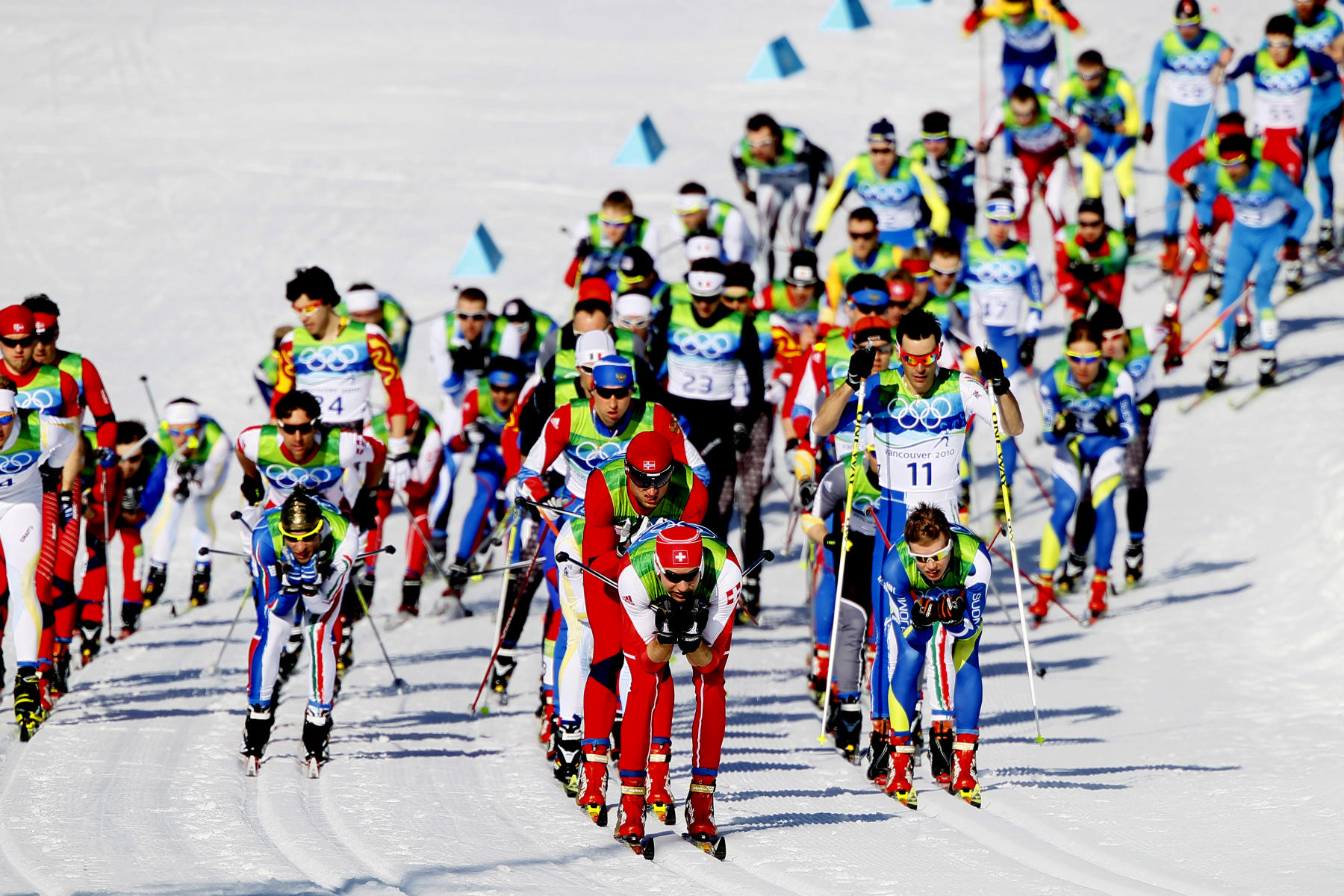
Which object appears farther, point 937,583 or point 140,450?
point 140,450

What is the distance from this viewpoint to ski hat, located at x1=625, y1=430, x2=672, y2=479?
7.89 meters

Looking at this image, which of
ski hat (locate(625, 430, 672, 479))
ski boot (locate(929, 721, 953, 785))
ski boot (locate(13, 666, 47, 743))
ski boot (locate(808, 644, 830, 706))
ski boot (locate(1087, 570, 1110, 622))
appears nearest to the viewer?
ski hat (locate(625, 430, 672, 479))

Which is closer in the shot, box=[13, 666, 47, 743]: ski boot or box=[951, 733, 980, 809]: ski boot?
box=[951, 733, 980, 809]: ski boot

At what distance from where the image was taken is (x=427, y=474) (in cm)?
1322

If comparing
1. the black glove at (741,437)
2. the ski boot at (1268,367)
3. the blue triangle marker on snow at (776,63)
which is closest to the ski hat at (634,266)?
the black glove at (741,437)

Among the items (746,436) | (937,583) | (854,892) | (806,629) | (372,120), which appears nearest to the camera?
(854,892)

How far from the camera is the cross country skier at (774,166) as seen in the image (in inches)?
645

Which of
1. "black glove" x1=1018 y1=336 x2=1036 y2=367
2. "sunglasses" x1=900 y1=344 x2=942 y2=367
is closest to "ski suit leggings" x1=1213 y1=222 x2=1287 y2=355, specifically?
"black glove" x1=1018 y1=336 x2=1036 y2=367

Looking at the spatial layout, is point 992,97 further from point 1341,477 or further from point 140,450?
point 140,450

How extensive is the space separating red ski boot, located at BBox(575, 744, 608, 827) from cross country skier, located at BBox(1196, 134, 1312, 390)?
29.3 ft

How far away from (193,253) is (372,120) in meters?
5.14

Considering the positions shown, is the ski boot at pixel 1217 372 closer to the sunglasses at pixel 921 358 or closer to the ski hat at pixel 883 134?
the ski hat at pixel 883 134

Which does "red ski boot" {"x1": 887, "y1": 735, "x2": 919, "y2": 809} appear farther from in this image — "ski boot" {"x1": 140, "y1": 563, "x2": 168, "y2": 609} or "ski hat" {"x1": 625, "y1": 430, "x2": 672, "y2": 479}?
"ski boot" {"x1": 140, "y1": 563, "x2": 168, "y2": 609}

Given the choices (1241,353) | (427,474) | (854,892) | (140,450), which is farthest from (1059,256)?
(854,892)
